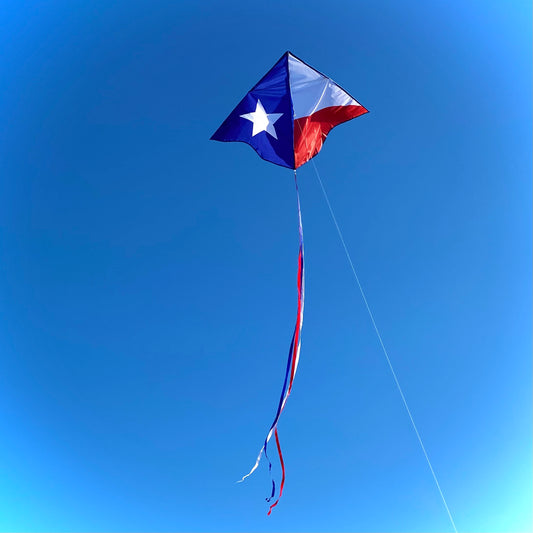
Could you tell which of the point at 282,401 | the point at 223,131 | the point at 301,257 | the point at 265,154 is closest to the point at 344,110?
the point at 265,154

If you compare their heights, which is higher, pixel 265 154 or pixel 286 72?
pixel 286 72

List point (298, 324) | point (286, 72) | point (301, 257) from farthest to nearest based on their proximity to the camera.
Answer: point (286, 72)
point (301, 257)
point (298, 324)

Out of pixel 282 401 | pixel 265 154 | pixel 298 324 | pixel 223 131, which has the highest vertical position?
pixel 223 131

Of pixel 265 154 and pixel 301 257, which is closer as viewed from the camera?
pixel 301 257

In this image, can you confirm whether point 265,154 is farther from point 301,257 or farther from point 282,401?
point 282,401

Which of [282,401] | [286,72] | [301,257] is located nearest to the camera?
[282,401]
